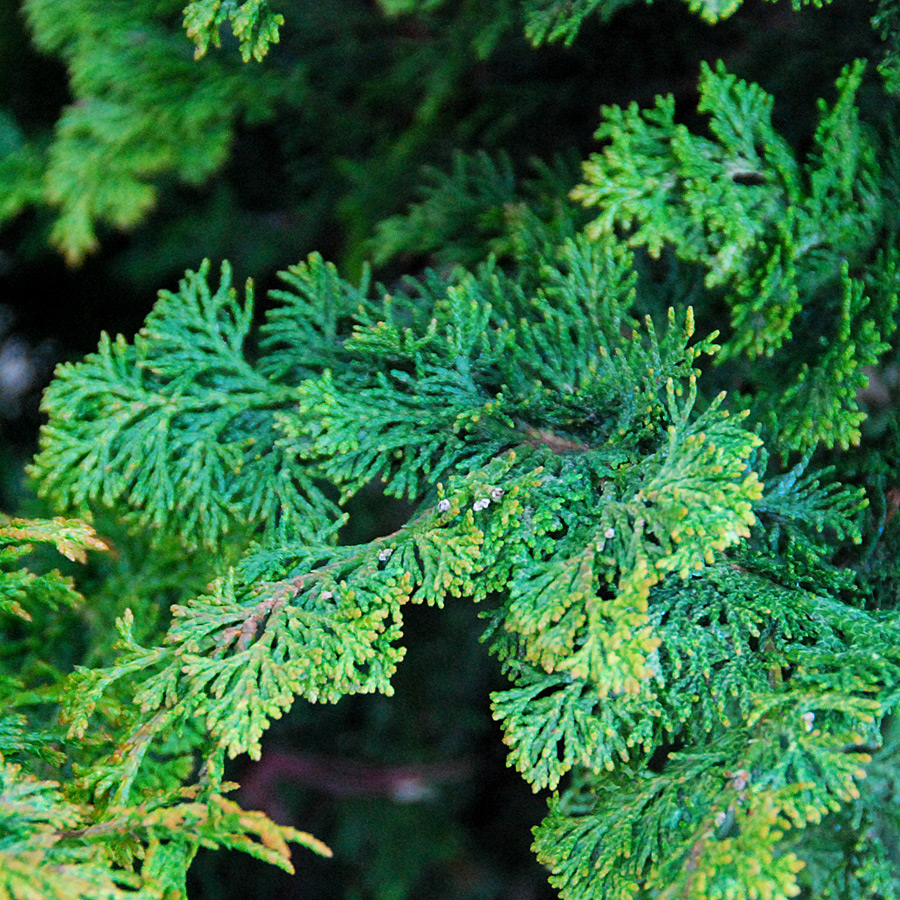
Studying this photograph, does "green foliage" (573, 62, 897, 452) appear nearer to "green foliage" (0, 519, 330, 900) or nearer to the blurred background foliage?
the blurred background foliage

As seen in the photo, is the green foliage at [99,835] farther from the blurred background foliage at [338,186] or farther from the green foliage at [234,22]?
the green foliage at [234,22]

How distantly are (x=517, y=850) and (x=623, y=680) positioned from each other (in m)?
1.55

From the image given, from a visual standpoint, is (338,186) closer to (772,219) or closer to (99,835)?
(772,219)

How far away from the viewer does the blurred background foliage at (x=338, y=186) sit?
134cm

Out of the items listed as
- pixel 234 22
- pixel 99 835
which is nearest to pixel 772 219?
pixel 234 22

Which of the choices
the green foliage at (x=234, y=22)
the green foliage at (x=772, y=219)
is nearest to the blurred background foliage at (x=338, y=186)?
the green foliage at (x=772, y=219)

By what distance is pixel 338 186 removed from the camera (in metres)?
1.73

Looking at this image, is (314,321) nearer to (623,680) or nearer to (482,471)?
(482,471)

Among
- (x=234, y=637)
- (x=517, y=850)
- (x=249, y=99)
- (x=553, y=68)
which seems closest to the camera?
(x=234, y=637)

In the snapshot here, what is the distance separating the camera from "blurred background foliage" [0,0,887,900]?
1.34 meters

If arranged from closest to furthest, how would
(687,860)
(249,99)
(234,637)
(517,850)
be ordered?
(687,860)
(234,637)
(249,99)
(517,850)

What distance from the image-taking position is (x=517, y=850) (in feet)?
6.77

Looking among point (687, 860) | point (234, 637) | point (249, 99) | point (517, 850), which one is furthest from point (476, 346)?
point (517, 850)

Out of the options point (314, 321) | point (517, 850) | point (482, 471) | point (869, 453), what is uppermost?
point (314, 321)
